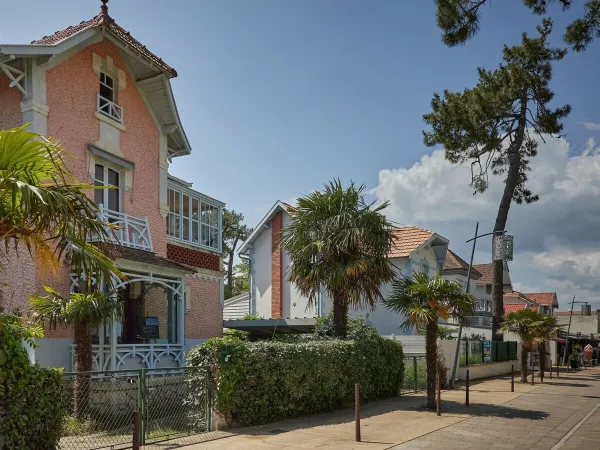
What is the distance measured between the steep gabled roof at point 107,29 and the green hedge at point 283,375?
10110 millimetres

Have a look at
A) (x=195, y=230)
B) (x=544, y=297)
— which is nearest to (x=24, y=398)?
(x=195, y=230)

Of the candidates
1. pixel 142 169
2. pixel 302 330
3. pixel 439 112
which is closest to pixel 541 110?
pixel 439 112

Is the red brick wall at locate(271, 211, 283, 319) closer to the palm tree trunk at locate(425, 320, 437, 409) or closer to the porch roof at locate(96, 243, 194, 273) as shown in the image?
the porch roof at locate(96, 243, 194, 273)

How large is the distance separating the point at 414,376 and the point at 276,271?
13890 millimetres

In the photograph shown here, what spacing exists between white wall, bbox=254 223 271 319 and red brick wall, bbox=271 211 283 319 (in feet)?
1.11

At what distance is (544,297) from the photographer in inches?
3209

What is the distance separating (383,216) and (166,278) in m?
6.78

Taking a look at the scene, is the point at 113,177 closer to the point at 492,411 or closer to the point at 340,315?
the point at 340,315

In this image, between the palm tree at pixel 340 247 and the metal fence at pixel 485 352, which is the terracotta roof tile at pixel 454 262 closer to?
the metal fence at pixel 485 352

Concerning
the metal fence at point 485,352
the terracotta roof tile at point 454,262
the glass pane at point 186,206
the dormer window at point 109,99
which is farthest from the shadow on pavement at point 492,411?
the terracotta roof tile at point 454,262

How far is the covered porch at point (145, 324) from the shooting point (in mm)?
15859

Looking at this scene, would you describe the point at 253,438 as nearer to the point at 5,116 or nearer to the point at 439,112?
the point at 5,116

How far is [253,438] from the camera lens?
38.6 ft

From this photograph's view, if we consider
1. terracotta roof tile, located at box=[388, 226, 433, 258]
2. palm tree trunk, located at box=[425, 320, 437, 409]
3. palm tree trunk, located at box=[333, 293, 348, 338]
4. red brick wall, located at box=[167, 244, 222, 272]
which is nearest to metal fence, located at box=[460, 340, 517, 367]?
terracotta roof tile, located at box=[388, 226, 433, 258]
